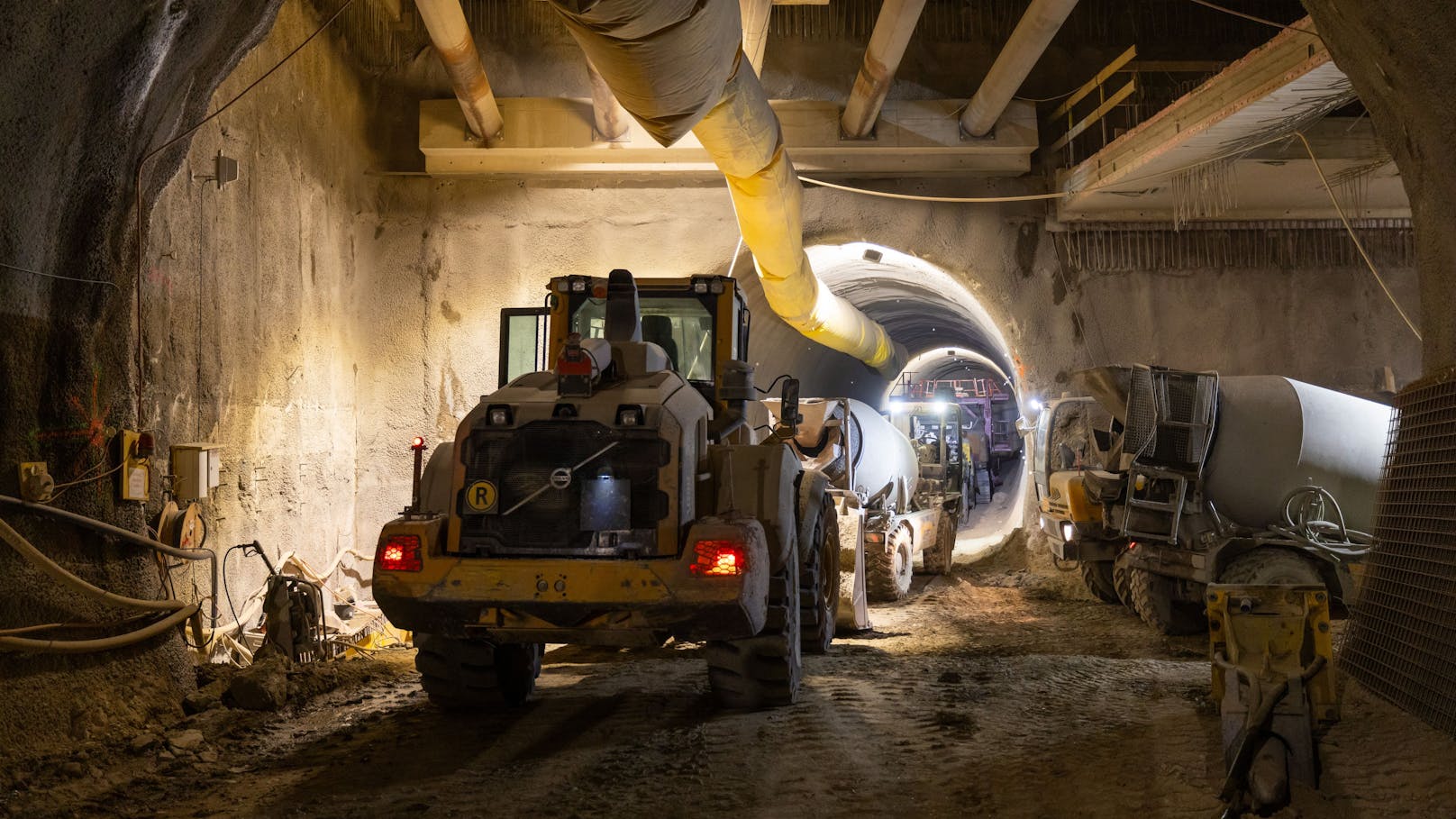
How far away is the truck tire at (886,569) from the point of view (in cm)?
1053

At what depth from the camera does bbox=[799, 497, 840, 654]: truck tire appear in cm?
668

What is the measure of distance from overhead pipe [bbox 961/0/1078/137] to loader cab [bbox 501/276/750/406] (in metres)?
4.15

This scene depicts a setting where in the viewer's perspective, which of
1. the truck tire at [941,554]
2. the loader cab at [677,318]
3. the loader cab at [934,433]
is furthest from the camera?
the loader cab at [934,433]

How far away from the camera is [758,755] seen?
14.8 feet

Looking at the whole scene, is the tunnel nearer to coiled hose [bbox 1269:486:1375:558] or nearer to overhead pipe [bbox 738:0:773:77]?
coiled hose [bbox 1269:486:1375:558]

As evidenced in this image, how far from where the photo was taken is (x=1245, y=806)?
3633mm

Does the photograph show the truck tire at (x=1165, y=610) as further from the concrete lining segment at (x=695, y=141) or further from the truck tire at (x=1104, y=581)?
the concrete lining segment at (x=695, y=141)

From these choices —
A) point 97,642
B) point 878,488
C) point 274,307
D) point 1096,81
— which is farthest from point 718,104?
point 878,488

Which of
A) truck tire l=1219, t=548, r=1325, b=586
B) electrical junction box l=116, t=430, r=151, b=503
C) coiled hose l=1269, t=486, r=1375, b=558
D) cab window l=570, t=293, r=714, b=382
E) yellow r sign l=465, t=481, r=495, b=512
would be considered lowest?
truck tire l=1219, t=548, r=1325, b=586

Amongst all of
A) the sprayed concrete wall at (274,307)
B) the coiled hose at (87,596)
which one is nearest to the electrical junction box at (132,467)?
the coiled hose at (87,596)

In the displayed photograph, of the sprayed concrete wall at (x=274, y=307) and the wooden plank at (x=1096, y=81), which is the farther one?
the wooden plank at (x=1096, y=81)

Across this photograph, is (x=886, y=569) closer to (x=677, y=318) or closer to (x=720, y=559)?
(x=677, y=318)

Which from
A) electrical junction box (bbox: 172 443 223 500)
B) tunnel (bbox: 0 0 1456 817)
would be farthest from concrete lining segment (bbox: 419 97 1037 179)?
electrical junction box (bbox: 172 443 223 500)

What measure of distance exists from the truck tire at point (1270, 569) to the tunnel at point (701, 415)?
0.04m
